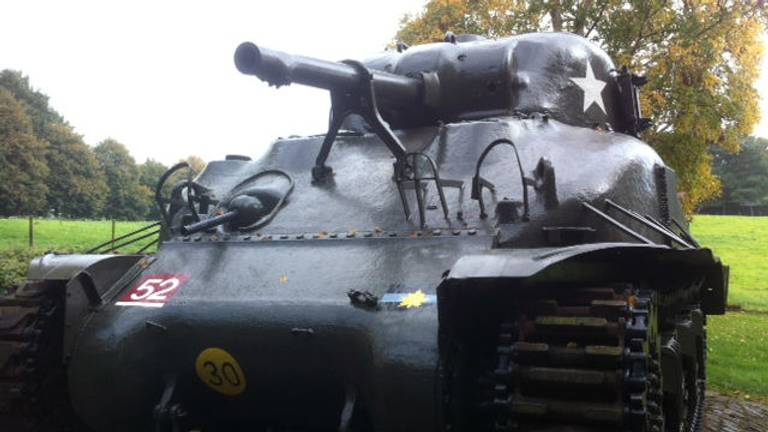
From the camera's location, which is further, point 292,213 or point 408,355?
point 292,213

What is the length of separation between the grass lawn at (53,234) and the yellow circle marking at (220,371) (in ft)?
29.6

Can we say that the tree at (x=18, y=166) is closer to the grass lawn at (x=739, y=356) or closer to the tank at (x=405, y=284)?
the tank at (x=405, y=284)

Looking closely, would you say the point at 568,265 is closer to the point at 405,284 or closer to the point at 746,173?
the point at 405,284

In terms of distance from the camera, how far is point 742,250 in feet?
91.9

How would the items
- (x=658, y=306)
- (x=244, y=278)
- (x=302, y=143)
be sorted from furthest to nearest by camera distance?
(x=302, y=143) → (x=244, y=278) → (x=658, y=306)

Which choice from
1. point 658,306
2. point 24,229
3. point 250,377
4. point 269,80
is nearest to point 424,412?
point 250,377

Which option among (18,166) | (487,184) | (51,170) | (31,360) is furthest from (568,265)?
(51,170)

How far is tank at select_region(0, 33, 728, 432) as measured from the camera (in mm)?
4039

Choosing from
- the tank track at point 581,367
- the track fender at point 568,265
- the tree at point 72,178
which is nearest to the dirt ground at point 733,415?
the track fender at point 568,265

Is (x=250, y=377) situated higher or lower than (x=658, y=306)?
lower

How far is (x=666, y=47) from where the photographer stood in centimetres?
1592

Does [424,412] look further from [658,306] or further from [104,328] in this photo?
[104,328]

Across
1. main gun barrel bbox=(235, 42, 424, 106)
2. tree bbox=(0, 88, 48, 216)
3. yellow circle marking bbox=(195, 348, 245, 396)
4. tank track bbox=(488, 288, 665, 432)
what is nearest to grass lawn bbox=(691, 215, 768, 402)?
main gun barrel bbox=(235, 42, 424, 106)

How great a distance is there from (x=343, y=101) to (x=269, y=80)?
0.84 metres
